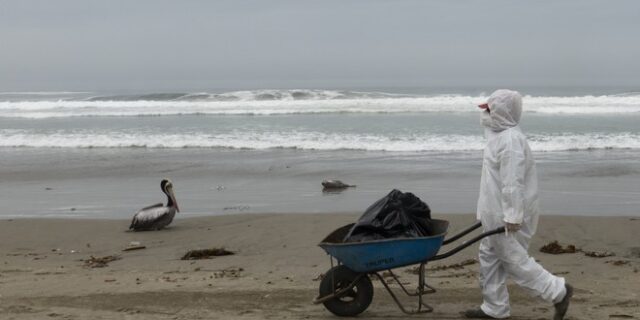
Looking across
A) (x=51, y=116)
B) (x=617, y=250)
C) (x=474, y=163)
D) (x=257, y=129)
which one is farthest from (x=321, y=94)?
(x=617, y=250)

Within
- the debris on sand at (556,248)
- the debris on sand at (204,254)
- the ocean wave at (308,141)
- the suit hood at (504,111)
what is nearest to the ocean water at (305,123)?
the ocean wave at (308,141)

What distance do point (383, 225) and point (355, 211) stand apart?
17.1 feet

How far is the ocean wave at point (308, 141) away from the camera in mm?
19156

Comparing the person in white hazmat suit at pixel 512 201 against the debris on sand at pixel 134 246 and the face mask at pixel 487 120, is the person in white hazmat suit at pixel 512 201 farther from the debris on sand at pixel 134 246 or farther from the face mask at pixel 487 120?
the debris on sand at pixel 134 246

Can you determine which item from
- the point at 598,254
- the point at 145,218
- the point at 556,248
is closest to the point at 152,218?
the point at 145,218

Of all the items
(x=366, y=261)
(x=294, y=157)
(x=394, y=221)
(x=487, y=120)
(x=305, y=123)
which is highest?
(x=487, y=120)

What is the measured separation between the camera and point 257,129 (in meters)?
25.0

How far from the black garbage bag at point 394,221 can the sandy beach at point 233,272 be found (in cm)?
64

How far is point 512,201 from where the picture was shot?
16.1 ft

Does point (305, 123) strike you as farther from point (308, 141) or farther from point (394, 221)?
point (394, 221)

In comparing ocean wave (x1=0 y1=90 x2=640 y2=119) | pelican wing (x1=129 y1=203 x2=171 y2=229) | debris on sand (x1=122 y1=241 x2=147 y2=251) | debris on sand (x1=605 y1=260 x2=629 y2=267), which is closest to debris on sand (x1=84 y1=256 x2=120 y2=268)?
debris on sand (x1=122 y1=241 x2=147 y2=251)

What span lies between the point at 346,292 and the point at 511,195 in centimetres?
136

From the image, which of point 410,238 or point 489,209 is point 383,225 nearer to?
point 410,238

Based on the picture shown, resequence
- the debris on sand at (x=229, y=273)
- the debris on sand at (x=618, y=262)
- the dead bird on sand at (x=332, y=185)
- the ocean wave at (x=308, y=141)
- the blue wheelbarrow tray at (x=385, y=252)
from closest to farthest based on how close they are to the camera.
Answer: the blue wheelbarrow tray at (x=385, y=252), the debris on sand at (x=229, y=273), the debris on sand at (x=618, y=262), the dead bird on sand at (x=332, y=185), the ocean wave at (x=308, y=141)
